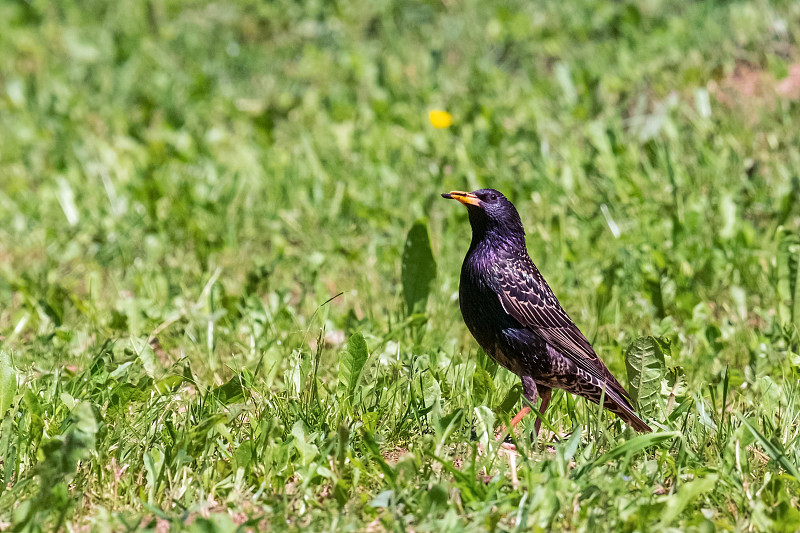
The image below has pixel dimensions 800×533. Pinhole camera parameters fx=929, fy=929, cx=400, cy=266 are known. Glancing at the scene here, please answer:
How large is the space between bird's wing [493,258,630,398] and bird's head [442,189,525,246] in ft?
0.50

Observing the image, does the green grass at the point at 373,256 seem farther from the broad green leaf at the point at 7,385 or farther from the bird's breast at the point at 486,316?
the bird's breast at the point at 486,316

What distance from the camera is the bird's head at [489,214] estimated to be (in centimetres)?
406

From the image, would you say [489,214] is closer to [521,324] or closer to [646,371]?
[521,324]

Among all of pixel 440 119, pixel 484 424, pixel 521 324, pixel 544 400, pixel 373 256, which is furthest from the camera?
pixel 440 119

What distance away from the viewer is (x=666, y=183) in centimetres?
628

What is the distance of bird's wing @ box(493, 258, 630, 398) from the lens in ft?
12.6

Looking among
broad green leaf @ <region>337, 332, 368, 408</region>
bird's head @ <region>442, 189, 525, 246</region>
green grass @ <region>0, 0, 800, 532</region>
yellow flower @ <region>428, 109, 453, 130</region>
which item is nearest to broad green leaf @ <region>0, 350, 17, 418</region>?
green grass @ <region>0, 0, 800, 532</region>

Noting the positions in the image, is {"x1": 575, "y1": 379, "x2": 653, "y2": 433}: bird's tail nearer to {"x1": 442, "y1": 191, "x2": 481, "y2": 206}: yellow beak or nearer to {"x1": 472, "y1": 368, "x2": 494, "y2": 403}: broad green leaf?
{"x1": 472, "y1": 368, "x2": 494, "y2": 403}: broad green leaf

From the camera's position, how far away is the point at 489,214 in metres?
A: 4.05

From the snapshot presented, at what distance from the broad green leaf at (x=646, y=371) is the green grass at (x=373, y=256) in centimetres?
2

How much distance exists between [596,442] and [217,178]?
4.42 metres

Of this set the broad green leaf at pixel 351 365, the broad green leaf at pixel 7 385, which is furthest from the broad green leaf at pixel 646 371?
the broad green leaf at pixel 7 385

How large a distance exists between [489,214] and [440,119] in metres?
3.49

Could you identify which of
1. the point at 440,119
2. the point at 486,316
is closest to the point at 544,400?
the point at 486,316
